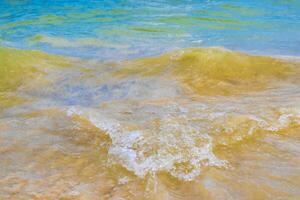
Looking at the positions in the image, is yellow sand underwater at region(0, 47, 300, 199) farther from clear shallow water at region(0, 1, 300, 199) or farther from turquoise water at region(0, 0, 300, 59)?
turquoise water at region(0, 0, 300, 59)

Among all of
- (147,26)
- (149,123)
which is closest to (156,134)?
(149,123)

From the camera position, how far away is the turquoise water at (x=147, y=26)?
9086 millimetres

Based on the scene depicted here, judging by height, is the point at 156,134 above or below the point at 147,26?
above

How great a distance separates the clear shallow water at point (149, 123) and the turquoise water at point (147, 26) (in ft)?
0.49

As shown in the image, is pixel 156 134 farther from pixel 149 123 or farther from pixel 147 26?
pixel 147 26

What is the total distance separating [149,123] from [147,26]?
28.3 feet

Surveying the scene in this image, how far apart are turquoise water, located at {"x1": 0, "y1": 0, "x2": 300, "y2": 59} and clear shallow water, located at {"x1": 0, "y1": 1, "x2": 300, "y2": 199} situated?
5.8 inches

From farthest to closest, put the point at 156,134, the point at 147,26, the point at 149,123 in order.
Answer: the point at 147,26 < the point at 149,123 < the point at 156,134

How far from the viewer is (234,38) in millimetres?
10172

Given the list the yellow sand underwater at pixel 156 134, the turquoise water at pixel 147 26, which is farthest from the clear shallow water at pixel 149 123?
the turquoise water at pixel 147 26

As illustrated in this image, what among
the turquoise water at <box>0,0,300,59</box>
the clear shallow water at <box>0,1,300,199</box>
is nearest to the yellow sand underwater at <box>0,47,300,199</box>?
the clear shallow water at <box>0,1,300,199</box>

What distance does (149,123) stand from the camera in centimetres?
377

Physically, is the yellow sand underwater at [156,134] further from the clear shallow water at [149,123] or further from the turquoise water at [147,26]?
the turquoise water at [147,26]

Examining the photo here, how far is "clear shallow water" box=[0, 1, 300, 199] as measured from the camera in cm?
278
